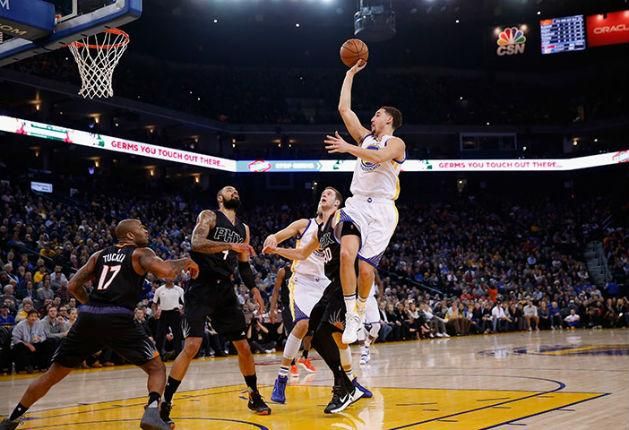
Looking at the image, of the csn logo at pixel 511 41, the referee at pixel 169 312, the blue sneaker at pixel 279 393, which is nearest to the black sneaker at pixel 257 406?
the blue sneaker at pixel 279 393

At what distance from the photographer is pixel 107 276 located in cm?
536

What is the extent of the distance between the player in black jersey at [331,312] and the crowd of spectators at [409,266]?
2.07m

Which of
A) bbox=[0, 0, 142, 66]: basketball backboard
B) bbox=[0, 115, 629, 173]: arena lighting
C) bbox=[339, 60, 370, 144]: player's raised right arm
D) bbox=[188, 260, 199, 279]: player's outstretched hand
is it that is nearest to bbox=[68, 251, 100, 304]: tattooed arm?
bbox=[188, 260, 199, 279]: player's outstretched hand

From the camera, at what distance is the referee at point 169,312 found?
12.9 m

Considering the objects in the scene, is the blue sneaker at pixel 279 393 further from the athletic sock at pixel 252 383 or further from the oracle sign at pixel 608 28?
the oracle sign at pixel 608 28

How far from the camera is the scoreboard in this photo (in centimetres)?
3450

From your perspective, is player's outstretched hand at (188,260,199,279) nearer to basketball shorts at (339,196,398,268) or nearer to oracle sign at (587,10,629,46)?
basketball shorts at (339,196,398,268)

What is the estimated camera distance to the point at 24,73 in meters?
24.4

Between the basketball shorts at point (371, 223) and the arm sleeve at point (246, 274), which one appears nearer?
the basketball shorts at point (371, 223)

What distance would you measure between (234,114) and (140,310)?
21.1 metres

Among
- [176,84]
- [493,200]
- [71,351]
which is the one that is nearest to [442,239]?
[493,200]

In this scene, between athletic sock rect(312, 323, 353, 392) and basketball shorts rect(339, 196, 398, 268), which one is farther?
athletic sock rect(312, 323, 353, 392)

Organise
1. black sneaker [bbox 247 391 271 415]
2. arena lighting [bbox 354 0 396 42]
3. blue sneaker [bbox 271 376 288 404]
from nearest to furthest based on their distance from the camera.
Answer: black sneaker [bbox 247 391 271 415], blue sneaker [bbox 271 376 288 404], arena lighting [bbox 354 0 396 42]

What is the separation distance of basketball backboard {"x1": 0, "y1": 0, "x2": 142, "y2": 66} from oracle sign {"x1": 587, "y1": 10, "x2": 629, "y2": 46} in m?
31.4
